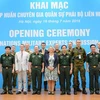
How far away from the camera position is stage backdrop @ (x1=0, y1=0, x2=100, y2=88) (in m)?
8.95

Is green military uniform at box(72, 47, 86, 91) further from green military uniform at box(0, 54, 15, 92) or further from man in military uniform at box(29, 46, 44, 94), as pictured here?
green military uniform at box(0, 54, 15, 92)

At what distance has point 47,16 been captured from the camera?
29.5 ft

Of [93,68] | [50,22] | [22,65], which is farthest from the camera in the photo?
[50,22]

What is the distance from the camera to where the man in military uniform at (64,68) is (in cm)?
740

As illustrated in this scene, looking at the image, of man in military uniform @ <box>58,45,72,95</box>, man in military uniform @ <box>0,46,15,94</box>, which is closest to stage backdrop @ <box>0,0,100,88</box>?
man in military uniform @ <box>0,46,15,94</box>

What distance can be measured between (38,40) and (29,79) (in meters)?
1.45

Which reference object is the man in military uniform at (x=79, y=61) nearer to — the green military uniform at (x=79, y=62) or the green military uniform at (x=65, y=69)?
the green military uniform at (x=79, y=62)

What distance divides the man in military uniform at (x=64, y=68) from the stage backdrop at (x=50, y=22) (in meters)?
1.53

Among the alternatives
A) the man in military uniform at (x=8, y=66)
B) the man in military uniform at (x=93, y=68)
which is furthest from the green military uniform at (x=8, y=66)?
the man in military uniform at (x=93, y=68)

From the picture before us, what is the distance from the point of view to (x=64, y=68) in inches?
292

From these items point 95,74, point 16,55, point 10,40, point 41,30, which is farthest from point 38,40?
point 95,74

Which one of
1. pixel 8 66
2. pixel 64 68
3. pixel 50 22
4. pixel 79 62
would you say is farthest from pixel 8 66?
pixel 50 22

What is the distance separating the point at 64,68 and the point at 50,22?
7.03ft

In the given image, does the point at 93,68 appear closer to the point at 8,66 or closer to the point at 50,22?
the point at 8,66
